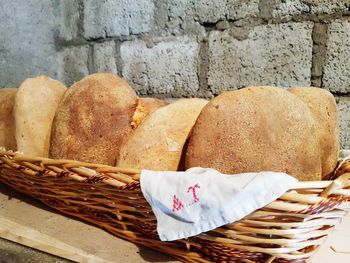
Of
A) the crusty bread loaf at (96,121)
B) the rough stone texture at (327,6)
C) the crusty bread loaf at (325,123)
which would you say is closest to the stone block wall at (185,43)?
the rough stone texture at (327,6)

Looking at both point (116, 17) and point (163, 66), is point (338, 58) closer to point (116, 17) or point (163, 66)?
point (163, 66)

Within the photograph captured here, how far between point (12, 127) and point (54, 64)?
0.83 m

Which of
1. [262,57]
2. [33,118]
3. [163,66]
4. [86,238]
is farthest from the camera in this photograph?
[163,66]

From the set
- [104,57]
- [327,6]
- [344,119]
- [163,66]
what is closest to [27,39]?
[104,57]

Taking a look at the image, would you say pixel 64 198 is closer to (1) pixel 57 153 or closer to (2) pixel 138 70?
(1) pixel 57 153

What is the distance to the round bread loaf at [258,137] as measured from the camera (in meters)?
0.68

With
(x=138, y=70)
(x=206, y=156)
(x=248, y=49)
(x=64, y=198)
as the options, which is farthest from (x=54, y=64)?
(x=206, y=156)

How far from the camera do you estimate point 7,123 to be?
1.10 metres

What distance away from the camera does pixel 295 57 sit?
124 cm

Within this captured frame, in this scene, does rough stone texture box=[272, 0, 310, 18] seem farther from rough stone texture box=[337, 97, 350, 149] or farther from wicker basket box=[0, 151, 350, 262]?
wicker basket box=[0, 151, 350, 262]

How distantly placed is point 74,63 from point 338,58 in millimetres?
1182

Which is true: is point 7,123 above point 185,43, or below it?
below

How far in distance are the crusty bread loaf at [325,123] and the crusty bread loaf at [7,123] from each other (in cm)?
79

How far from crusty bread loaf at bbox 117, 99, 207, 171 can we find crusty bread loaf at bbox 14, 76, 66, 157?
1.00 ft
